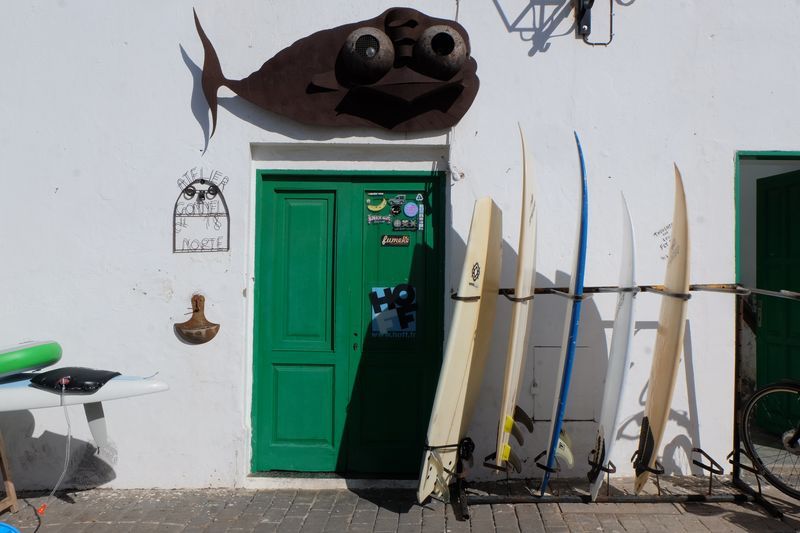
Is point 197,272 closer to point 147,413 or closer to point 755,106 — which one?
point 147,413

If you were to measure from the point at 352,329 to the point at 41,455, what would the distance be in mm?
2488

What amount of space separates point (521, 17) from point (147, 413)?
4044mm

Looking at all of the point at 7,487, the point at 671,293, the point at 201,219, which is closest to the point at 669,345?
the point at 671,293

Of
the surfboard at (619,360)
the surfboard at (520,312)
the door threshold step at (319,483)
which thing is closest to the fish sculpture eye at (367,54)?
the surfboard at (520,312)

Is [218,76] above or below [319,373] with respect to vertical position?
above

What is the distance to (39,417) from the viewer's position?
4.55 metres

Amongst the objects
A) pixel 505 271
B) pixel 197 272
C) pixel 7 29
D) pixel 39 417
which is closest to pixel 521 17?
pixel 505 271

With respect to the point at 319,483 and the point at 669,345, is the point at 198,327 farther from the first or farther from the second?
the point at 669,345

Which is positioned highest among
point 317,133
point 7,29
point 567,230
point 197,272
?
point 7,29

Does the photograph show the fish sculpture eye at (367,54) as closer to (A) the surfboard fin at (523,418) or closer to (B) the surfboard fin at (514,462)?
(A) the surfboard fin at (523,418)

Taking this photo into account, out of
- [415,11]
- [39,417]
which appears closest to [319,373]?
[39,417]

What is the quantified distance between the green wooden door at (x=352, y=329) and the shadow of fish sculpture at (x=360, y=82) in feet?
1.51

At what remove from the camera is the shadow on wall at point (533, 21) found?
455cm

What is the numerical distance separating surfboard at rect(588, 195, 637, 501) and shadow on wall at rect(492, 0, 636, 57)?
1.58 metres
